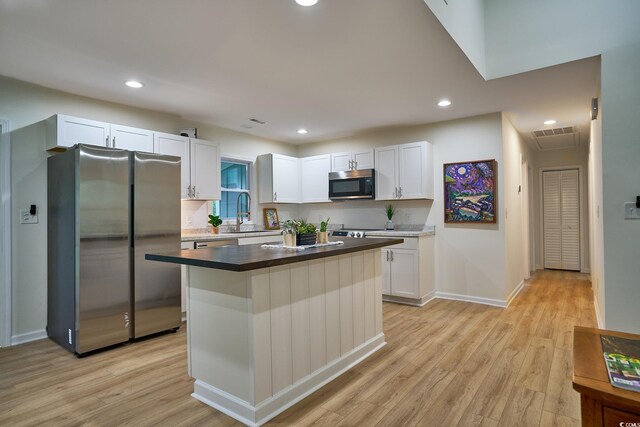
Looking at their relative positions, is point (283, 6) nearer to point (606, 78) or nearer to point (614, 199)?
point (606, 78)

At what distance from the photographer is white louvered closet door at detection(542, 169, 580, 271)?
22.3 ft

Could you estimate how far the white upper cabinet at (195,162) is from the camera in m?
4.14

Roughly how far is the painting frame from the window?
1.19 ft

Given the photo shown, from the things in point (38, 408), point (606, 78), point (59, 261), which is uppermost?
point (606, 78)

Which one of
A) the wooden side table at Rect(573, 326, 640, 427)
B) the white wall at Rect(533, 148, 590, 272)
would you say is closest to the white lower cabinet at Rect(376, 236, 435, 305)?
the wooden side table at Rect(573, 326, 640, 427)

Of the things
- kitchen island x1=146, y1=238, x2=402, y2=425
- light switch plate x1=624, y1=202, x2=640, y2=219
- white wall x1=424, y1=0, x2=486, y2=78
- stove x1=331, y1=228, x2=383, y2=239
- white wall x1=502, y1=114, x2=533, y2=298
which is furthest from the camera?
stove x1=331, y1=228, x2=383, y2=239

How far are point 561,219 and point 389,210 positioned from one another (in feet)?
13.4

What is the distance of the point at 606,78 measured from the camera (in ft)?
9.36

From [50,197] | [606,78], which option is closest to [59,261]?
[50,197]

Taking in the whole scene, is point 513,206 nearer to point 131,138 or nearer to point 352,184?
point 352,184

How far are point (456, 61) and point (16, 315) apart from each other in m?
4.55

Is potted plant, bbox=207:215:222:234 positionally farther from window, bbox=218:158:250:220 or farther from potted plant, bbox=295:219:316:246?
potted plant, bbox=295:219:316:246

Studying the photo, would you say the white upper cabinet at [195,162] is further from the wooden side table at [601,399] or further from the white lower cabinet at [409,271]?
the wooden side table at [601,399]

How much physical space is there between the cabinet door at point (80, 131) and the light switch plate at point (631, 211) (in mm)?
4687
